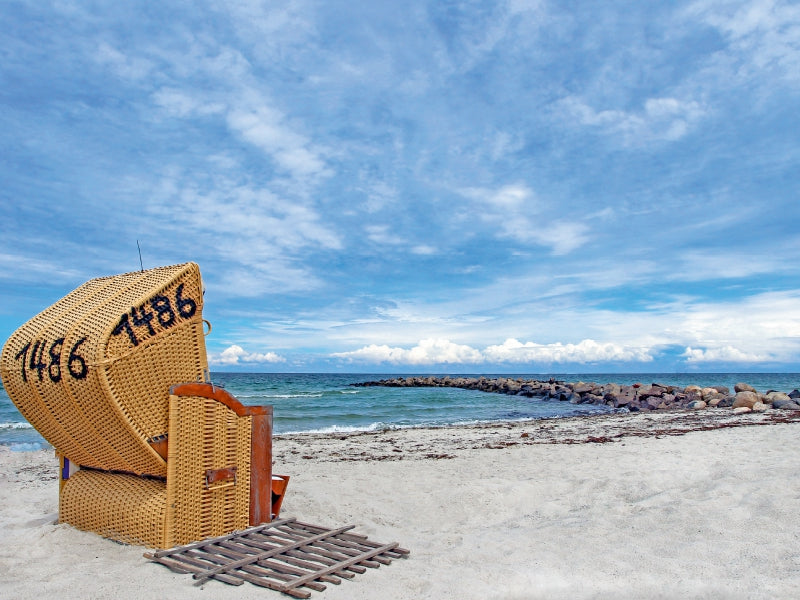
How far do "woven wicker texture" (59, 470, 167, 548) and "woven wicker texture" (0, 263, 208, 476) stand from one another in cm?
15

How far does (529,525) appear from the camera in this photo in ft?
17.4

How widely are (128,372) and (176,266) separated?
0.98m

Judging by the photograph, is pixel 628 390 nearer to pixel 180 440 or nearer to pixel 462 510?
pixel 462 510

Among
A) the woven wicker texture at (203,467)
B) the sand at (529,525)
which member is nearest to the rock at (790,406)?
the sand at (529,525)

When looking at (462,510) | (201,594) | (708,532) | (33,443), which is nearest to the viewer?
(201,594)

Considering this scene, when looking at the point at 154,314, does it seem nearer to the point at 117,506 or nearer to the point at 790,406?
the point at 117,506

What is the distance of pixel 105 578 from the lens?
3771 mm

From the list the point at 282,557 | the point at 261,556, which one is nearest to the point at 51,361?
the point at 261,556

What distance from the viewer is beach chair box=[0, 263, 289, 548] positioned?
4176mm

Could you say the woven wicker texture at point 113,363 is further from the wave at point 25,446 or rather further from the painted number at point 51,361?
the wave at point 25,446

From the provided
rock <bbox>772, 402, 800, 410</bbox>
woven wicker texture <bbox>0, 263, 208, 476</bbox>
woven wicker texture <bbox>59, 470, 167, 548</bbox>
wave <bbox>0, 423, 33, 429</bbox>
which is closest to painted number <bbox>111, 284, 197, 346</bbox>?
woven wicker texture <bbox>0, 263, 208, 476</bbox>

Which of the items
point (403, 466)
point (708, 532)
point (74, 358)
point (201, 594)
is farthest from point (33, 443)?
point (708, 532)

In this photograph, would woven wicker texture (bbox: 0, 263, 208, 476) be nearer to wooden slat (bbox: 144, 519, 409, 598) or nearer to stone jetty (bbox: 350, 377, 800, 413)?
wooden slat (bbox: 144, 519, 409, 598)

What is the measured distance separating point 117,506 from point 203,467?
34.0 inches
